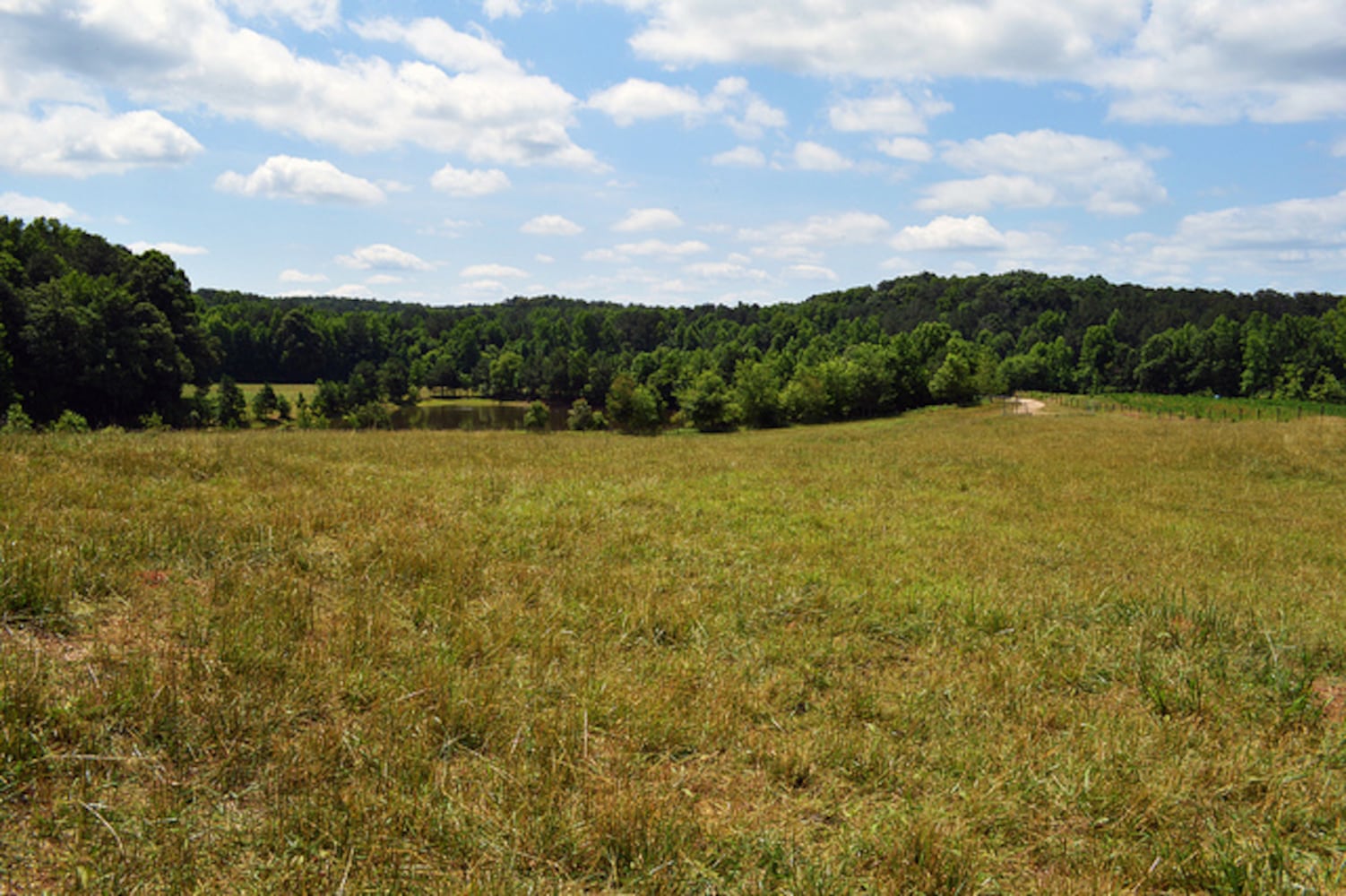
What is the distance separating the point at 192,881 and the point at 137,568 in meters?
4.34

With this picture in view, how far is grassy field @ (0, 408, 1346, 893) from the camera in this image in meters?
3.23

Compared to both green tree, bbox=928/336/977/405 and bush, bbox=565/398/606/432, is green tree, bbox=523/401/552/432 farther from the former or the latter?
green tree, bbox=928/336/977/405

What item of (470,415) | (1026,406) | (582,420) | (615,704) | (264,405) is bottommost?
(470,415)

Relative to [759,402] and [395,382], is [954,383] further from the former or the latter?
[395,382]

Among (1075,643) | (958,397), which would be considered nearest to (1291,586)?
(1075,643)

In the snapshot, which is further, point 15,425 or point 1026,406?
point 1026,406

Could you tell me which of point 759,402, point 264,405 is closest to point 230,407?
point 264,405

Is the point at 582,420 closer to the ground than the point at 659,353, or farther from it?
closer to the ground

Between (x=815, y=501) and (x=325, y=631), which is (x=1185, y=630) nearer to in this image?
(x=815, y=501)

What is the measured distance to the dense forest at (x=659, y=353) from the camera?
51.8 m

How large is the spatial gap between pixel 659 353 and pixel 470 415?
Result: 163 ft

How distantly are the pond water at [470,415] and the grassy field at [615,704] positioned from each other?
94.0 meters

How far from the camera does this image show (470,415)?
12150cm

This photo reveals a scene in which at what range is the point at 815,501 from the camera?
13.6m
